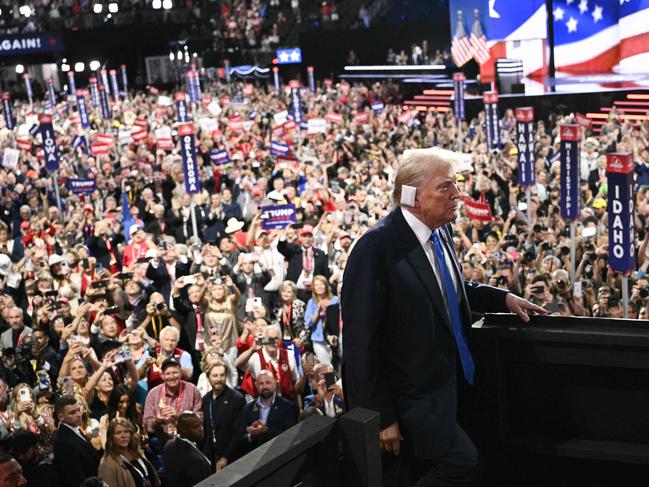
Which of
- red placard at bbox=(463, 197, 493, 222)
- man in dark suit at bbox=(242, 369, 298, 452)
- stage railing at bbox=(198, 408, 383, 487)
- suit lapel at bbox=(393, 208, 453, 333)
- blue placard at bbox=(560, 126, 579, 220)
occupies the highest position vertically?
suit lapel at bbox=(393, 208, 453, 333)

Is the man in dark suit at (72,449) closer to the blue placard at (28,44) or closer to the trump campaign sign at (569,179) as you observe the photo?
the trump campaign sign at (569,179)

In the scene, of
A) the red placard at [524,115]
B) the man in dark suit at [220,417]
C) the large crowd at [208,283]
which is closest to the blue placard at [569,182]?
the large crowd at [208,283]

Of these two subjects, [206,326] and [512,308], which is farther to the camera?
[206,326]

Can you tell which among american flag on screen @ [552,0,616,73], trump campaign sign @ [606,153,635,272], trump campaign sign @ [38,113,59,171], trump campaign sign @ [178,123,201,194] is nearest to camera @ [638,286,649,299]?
trump campaign sign @ [606,153,635,272]

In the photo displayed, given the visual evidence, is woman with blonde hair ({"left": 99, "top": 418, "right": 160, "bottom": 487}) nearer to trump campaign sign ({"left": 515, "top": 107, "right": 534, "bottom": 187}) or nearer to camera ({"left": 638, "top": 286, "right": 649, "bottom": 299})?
camera ({"left": 638, "top": 286, "right": 649, "bottom": 299})

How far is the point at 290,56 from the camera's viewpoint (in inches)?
1469

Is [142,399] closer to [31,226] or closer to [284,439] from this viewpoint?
[284,439]

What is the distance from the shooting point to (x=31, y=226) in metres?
14.0

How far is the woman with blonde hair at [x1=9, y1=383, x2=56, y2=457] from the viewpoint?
641 cm

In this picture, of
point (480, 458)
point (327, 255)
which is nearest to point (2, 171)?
point (327, 255)

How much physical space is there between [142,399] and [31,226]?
754 cm

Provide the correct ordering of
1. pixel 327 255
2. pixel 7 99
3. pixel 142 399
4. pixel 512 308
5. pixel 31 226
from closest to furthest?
pixel 512 308
pixel 142 399
pixel 327 255
pixel 31 226
pixel 7 99

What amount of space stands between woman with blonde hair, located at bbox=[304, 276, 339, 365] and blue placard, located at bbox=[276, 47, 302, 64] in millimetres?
29254

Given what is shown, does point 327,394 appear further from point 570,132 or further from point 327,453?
point 570,132
